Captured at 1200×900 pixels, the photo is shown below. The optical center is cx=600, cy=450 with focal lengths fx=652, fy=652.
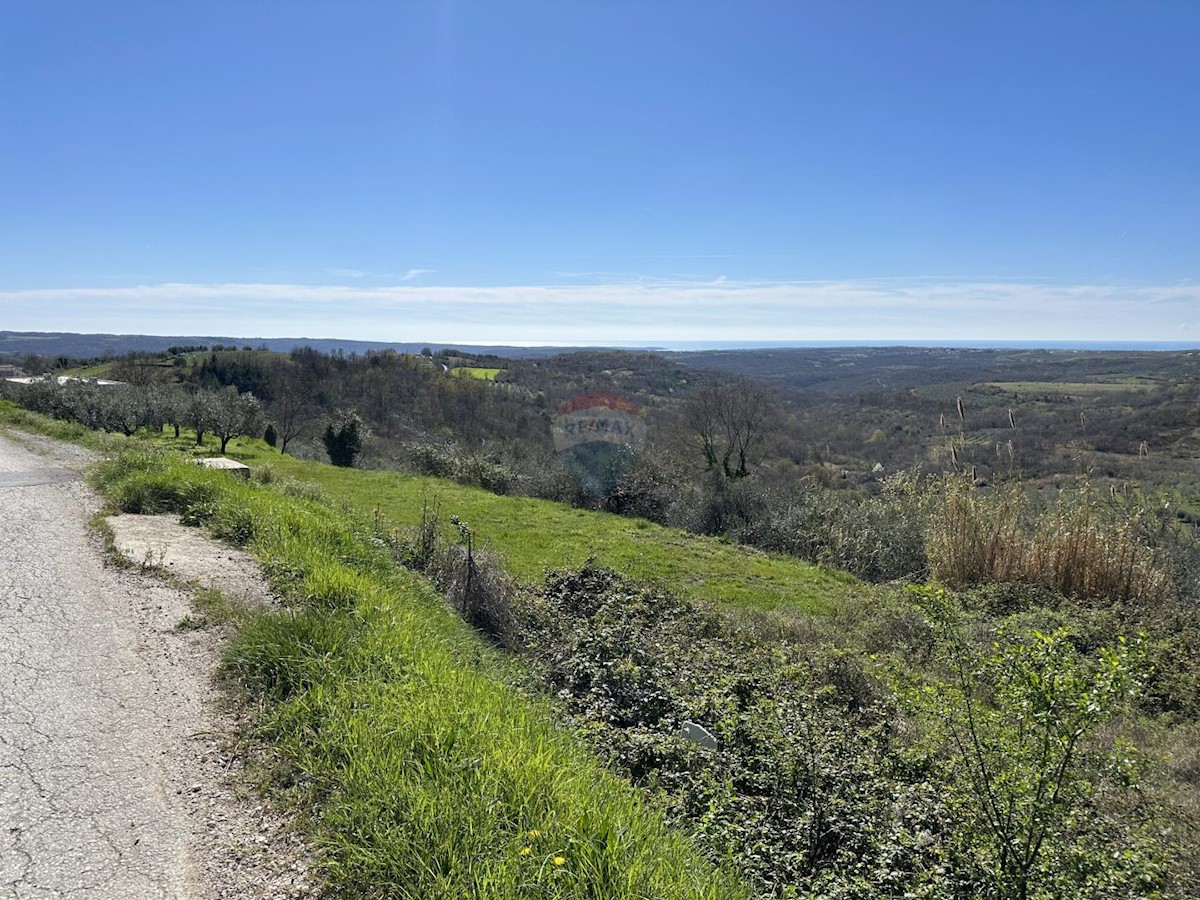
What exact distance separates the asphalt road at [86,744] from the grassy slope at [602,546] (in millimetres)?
4877

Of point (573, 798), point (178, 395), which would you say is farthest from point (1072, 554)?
point (178, 395)

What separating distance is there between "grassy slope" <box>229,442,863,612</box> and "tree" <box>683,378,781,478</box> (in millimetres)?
11939

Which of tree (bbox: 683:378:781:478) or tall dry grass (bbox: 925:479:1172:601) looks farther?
tree (bbox: 683:378:781:478)

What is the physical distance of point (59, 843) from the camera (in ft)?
8.14

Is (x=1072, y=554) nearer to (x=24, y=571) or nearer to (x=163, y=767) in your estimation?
(x=163, y=767)

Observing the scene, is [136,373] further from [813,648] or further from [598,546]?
[813,648]

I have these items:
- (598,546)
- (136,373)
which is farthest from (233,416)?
(598,546)

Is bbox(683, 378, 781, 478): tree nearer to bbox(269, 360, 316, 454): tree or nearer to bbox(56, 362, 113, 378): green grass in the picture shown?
bbox(269, 360, 316, 454): tree

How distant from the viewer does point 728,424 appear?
2802cm

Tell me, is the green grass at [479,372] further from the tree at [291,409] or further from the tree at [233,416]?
the tree at [233,416]

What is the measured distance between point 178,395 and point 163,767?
35.7 metres

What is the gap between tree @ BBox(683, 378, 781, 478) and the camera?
91.4 ft

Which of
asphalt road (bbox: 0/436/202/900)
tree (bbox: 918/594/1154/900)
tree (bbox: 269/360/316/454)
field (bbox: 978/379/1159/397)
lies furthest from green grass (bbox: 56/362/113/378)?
field (bbox: 978/379/1159/397)

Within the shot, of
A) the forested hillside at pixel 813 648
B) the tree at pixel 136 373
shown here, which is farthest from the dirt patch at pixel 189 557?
the tree at pixel 136 373
